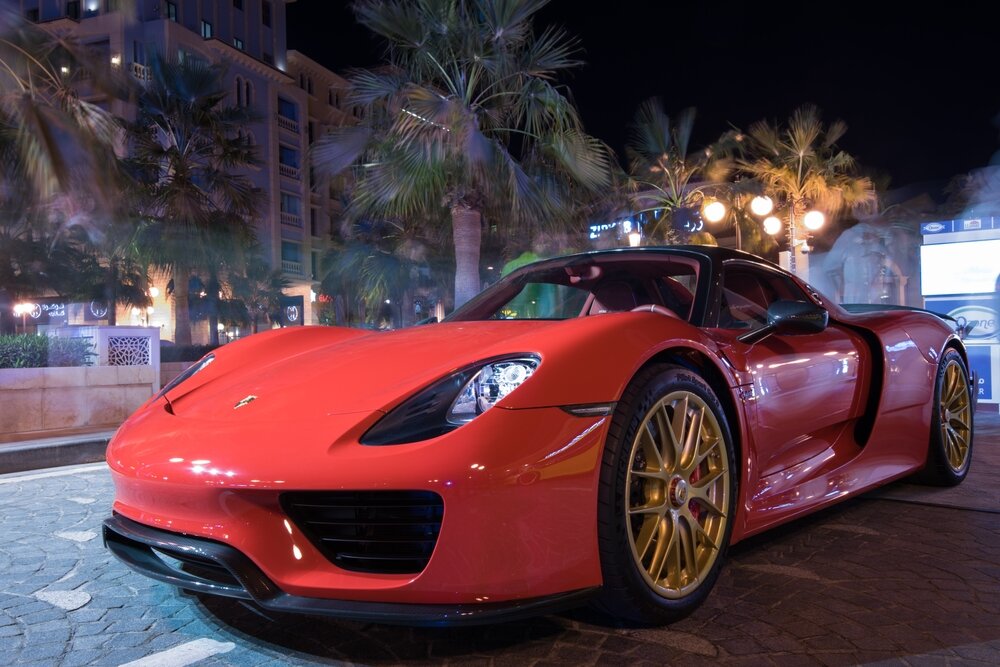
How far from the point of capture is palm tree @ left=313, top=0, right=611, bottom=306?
440 inches

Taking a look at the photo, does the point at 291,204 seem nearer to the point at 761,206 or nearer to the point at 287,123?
the point at 287,123

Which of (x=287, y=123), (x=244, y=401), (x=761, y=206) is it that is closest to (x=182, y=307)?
(x=761, y=206)

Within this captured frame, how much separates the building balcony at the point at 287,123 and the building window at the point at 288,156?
3.70 feet

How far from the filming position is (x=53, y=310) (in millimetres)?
32344

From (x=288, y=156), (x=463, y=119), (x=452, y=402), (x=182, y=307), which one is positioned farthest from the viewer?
(x=288, y=156)

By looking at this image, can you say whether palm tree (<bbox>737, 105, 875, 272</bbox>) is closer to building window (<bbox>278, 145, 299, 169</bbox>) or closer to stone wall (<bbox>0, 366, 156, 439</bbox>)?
stone wall (<bbox>0, 366, 156, 439</bbox>)

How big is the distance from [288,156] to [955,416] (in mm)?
45746

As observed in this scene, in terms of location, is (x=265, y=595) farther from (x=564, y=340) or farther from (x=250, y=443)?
(x=564, y=340)

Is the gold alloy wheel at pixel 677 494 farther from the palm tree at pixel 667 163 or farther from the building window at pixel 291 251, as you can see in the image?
the building window at pixel 291 251

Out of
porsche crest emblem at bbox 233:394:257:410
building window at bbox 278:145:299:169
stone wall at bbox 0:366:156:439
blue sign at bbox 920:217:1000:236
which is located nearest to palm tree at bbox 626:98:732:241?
blue sign at bbox 920:217:1000:236

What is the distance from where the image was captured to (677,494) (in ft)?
7.70

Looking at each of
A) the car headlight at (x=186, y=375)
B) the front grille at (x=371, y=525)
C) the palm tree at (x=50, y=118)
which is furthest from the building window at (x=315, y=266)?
the front grille at (x=371, y=525)

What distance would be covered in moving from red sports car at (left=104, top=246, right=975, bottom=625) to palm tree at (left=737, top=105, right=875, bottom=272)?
59.2ft

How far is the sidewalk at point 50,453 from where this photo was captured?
618 centimetres
